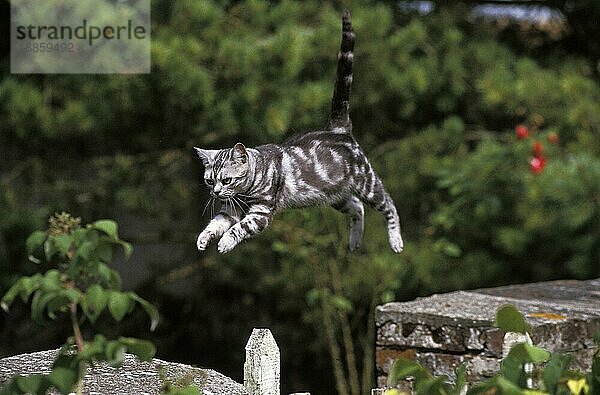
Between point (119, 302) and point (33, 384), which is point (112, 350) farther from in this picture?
point (119, 302)

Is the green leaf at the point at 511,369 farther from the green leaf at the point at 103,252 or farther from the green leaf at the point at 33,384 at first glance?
the green leaf at the point at 103,252

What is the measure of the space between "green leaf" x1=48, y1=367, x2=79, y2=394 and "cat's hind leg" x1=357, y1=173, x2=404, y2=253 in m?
0.80

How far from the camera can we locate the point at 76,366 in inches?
56.6

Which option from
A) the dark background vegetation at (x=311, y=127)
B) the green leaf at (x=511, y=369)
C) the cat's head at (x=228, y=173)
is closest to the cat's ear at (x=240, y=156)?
the cat's head at (x=228, y=173)

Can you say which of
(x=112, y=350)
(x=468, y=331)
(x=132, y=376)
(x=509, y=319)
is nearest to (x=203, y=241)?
(x=112, y=350)

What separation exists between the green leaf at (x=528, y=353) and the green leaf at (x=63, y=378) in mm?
634

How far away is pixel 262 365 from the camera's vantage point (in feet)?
6.61

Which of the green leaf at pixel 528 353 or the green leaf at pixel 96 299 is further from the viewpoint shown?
the green leaf at pixel 96 299

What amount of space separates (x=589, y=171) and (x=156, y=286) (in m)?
2.46

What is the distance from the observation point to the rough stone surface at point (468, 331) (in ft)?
9.99

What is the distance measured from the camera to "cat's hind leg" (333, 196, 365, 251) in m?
2.13

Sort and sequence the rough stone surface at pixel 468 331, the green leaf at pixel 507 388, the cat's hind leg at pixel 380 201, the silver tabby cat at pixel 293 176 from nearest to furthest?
the green leaf at pixel 507 388 → the silver tabby cat at pixel 293 176 → the cat's hind leg at pixel 380 201 → the rough stone surface at pixel 468 331

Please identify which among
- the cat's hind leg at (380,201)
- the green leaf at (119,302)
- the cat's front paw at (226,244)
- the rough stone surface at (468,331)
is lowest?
the rough stone surface at (468,331)

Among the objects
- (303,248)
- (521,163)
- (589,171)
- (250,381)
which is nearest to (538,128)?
(521,163)
